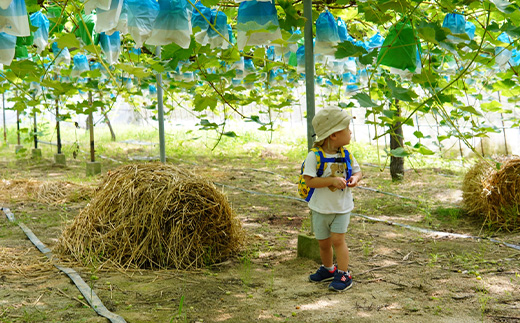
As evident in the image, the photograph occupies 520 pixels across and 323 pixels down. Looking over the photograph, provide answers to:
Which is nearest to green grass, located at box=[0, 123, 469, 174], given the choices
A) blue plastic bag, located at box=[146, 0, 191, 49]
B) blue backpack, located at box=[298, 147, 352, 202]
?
blue backpack, located at box=[298, 147, 352, 202]

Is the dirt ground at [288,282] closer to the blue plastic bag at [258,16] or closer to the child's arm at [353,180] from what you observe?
the child's arm at [353,180]

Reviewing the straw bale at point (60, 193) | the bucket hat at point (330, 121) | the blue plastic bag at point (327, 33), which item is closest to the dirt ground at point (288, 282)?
the straw bale at point (60, 193)

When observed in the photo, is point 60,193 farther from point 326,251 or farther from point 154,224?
point 326,251

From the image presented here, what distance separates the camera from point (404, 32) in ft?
5.89

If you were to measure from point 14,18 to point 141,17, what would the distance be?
0.39 m

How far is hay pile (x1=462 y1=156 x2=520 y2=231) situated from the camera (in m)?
3.47

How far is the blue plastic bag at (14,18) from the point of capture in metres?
1.11

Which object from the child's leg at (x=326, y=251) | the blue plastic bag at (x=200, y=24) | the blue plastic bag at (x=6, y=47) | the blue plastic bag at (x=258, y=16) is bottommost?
the child's leg at (x=326, y=251)

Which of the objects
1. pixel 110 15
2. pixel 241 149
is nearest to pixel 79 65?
pixel 110 15

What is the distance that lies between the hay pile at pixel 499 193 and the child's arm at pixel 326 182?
1.88 metres

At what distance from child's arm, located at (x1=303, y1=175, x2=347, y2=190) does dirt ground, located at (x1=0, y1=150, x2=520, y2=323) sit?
525mm

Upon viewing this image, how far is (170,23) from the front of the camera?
144cm

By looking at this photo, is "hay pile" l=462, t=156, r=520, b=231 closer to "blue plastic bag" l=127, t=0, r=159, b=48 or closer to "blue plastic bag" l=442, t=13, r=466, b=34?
"blue plastic bag" l=442, t=13, r=466, b=34

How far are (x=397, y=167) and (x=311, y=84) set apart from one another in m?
3.64
